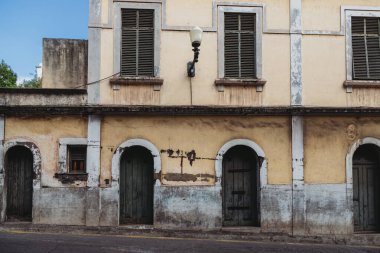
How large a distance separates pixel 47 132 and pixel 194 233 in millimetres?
4986

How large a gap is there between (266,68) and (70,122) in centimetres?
588

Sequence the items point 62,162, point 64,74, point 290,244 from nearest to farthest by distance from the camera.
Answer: point 290,244 → point 62,162 → point 64,74

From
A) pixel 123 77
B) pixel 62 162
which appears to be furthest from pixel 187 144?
pixel 62 162

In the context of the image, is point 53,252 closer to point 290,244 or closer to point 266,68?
point 290,244

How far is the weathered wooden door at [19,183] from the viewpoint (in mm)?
12586

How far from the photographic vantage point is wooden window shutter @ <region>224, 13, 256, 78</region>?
13.0 m

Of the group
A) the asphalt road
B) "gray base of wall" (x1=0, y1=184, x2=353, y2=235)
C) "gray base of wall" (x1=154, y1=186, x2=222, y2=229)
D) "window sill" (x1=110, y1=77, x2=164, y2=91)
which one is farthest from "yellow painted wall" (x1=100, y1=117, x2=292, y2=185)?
the asphalt road

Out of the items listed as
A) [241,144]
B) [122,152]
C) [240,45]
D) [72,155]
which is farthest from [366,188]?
[72,155]

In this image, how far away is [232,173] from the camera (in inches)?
510

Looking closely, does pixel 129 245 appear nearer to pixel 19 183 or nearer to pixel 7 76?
pixel 19 183

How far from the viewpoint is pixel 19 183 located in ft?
41.4

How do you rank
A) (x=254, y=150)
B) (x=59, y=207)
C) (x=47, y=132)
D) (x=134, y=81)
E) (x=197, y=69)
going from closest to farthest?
(x=59, y=207)
(x=47, y=132)
(x=134, y=81)
(x=254, y=150)
(x=197, y=69)

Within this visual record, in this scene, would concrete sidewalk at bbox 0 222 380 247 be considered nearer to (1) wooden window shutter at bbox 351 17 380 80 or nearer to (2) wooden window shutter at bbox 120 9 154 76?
(2) wooden window shutter at bbox 120 9 154 76

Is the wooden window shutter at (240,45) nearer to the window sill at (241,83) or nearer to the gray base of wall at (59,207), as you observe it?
the window sill at (241,83)
